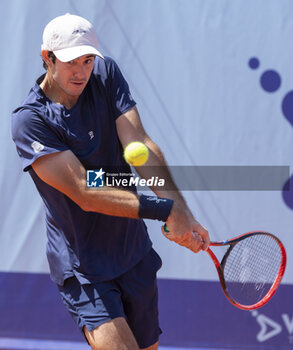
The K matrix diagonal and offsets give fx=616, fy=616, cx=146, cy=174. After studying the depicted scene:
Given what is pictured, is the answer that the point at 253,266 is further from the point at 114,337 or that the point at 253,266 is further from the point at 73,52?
the point at 73,52

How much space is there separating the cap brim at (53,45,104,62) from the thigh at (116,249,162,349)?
3.11 ft

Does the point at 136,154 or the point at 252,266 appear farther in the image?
the point at 252,266

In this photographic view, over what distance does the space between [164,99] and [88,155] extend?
137 centimetres

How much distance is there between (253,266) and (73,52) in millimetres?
1602

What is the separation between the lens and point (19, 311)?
4035 millimetres

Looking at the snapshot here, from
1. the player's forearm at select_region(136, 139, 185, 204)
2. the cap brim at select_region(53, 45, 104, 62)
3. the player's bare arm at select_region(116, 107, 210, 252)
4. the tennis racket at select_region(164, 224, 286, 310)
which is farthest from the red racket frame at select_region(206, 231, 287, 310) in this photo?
the cap brim at select_region(53, 45, 104, 62)

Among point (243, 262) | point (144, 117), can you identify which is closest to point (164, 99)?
point (144, 117)

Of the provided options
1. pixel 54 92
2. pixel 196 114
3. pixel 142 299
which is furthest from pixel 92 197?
pixel 196 114

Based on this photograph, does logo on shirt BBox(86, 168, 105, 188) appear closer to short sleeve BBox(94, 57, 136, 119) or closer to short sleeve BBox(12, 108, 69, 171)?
short sleeve BBox(12, 108, 69, 171)

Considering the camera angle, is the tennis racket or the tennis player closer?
the tennis player

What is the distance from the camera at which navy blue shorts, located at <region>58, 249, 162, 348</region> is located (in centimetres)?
255

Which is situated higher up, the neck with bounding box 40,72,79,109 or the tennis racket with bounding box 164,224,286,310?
the neck with bounding box 40,72,79,109

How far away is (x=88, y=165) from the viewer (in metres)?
2.57

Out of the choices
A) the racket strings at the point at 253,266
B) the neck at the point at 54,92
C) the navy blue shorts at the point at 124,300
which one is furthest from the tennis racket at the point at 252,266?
the neck at the point at 54,92
